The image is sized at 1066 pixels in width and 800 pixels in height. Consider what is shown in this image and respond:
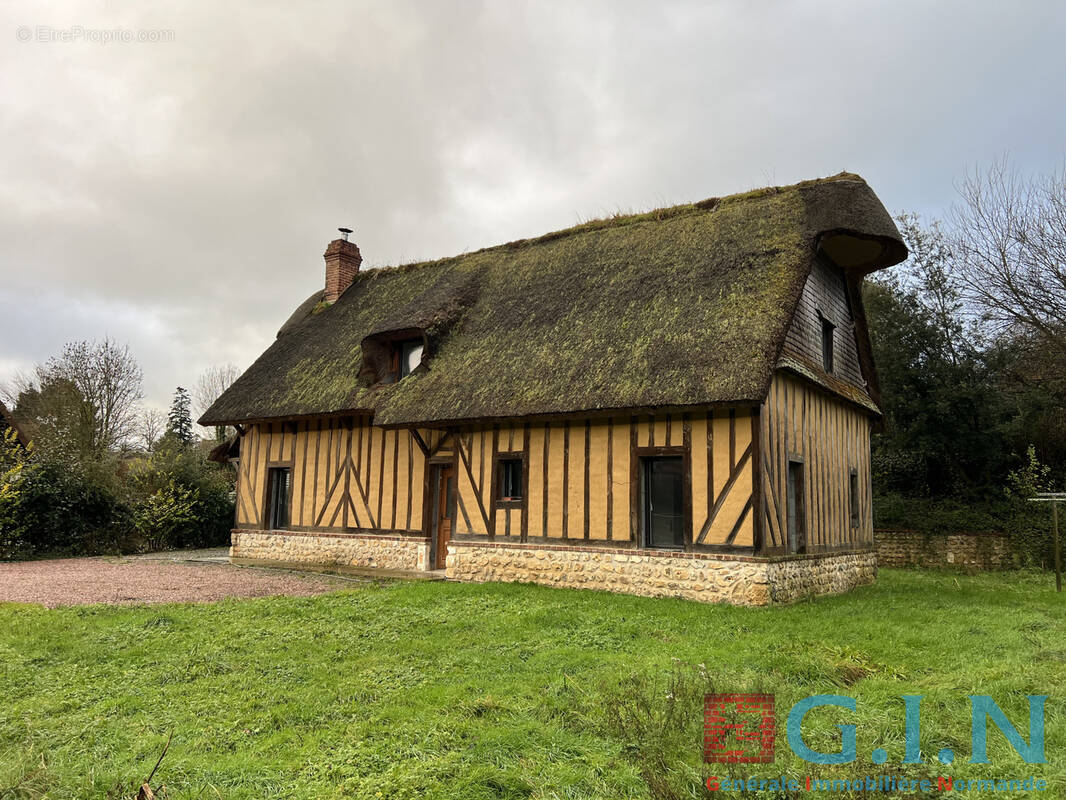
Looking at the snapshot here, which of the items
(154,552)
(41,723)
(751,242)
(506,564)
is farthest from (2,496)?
(751,242)

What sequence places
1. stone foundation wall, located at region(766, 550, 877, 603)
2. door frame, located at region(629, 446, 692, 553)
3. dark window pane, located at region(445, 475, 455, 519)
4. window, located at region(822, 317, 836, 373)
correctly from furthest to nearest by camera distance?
window, located at region(822, 317, 836, 373) < dark window pane, located at region(445, 475, 455, 519) < door frame, located at region(629, 446, 692, 553) < stone foundation wall, located at region(766, 550, 877, 603)

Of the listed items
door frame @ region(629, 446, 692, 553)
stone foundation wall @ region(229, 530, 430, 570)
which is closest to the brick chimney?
stone foundation wall @ region(229, 530, 430, 570)

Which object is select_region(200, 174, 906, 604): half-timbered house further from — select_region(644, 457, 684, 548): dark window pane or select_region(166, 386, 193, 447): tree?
select_region(166, 386, 193, 447): tree

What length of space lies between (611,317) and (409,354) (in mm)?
4297

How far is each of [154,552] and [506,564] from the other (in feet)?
36.8

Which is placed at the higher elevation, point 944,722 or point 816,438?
point 816,438

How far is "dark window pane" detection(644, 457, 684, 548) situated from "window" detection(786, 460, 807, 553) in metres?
1.60

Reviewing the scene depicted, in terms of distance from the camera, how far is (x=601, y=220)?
1405 centimetres

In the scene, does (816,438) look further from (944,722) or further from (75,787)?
(75,787)

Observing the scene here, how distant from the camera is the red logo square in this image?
12.0ft

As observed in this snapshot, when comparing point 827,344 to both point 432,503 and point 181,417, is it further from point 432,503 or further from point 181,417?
point 181,417

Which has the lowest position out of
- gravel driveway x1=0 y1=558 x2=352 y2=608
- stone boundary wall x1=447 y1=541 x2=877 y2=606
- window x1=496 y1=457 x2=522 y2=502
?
gravel driveway x1=0 y1=558 x2=352 y2=608

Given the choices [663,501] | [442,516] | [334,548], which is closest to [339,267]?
[334,548]

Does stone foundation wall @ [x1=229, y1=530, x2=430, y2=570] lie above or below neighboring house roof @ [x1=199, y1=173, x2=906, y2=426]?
below
